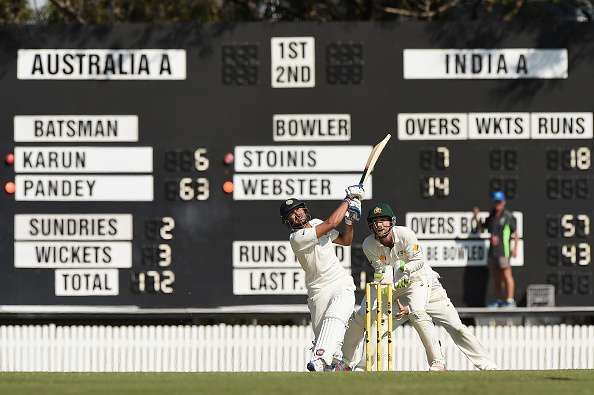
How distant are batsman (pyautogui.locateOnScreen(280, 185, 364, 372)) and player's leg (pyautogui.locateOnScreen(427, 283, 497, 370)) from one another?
108cm

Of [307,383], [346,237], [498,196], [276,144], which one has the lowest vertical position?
[307,383]

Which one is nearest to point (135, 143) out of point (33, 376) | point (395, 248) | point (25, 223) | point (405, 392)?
point (25, 223)

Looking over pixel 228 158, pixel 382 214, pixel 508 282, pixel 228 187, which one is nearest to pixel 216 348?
pixel 228 187

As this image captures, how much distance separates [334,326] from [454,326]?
1.61 m

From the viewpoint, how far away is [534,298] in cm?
1586

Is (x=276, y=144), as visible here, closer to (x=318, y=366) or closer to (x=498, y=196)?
(x=498, y=196)

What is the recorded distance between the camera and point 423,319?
13.0m

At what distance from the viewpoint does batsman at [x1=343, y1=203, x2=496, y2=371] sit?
42.4 feet

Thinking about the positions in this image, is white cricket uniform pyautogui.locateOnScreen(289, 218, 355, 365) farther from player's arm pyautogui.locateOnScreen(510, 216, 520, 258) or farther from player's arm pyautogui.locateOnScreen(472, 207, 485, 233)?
player's arm pyautogui.locateOnScreen(510, 216, 520, 258)

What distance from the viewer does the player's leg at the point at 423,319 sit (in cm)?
1293

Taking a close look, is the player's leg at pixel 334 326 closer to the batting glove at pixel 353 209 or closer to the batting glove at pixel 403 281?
the batting glove at pixel 403 281

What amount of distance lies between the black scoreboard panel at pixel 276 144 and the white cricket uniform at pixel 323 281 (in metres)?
2.85

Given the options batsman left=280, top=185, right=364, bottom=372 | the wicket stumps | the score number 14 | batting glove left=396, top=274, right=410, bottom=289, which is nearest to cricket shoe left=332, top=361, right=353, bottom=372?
batsman left=280, top=185, right=364, bottom=372

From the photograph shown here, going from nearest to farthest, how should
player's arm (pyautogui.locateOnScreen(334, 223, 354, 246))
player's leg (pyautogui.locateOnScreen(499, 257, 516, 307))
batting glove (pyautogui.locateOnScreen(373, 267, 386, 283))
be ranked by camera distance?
batting glove (pyautogui.locateOnScreen(373, 267, 386, 283))
player's arm (pyautogui.locateOnScreen(334, 223, 354, 246))
player's leg (pyautogui.locateOnScreen(499, 257, 516, 307))
